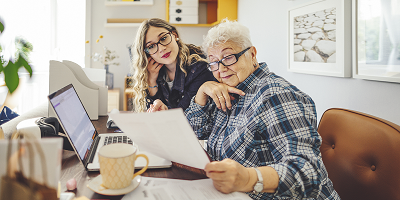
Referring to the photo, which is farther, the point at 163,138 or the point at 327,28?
the point at 327,28

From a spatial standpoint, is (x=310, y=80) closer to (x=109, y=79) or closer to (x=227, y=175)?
(x=227, y=175)

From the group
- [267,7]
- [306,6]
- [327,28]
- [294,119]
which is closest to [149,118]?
[294,119]

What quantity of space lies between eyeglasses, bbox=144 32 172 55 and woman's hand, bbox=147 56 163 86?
9 cm

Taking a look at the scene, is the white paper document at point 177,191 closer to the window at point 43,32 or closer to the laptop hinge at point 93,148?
the laptop hinge at point 93,148

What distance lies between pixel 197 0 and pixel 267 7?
4.79 ft

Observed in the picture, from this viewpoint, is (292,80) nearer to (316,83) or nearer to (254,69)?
(316,83)

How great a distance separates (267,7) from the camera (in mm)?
2586

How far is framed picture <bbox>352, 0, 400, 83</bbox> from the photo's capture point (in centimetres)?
118

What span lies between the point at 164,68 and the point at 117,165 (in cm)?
126

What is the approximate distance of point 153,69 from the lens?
1696 millimetres

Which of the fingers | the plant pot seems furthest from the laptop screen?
the plant pot

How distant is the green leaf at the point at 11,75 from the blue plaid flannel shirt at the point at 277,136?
1.98 ft

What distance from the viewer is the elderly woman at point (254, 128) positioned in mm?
670

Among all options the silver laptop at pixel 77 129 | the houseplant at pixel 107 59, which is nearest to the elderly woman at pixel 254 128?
the silver laptop at pixel 77 129
